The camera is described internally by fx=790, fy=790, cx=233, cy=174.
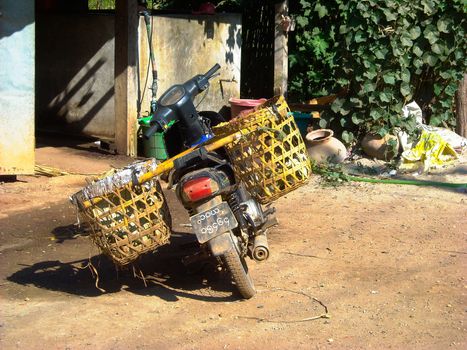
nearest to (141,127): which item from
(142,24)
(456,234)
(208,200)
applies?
(142,24)

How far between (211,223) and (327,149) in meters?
4.37

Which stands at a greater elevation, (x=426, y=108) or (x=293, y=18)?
(x=293, y=18)

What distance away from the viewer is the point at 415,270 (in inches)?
222

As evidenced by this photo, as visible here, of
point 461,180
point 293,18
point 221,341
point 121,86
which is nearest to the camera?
point 221,341

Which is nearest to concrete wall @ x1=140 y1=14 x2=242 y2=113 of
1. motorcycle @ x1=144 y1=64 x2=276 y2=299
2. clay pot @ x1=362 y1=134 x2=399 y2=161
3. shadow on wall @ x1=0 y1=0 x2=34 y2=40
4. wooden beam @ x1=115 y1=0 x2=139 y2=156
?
wooden beam @ x1=115 y1=0 x2=139 y2=156

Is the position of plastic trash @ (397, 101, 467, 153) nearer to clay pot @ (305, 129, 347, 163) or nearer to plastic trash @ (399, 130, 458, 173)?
plastic trash @ (399, 130, 458, 173)

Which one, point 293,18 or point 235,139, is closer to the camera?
point 235,139

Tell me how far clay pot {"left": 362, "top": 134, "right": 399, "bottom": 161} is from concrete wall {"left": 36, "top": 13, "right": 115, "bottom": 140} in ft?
11.1

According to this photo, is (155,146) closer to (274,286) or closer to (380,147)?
(380,147)

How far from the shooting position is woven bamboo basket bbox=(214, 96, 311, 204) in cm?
482

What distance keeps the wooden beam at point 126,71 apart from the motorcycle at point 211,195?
397cm

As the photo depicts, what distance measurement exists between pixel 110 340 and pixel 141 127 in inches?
206

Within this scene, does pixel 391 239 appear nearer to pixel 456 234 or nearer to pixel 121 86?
pixel 456 234

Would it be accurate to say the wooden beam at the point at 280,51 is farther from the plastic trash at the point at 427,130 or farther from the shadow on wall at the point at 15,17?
the shadow on wall at the point at 15,17
